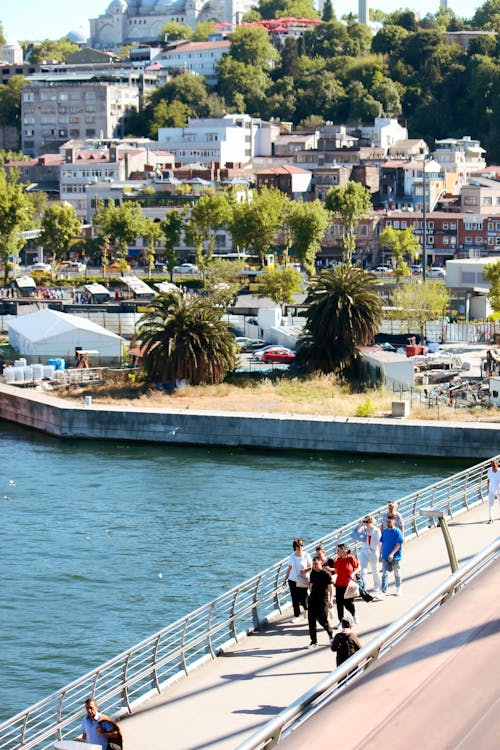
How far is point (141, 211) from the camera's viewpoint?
72.6 metres

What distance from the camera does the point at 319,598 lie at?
456 inches

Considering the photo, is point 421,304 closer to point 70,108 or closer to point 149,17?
point 70,108

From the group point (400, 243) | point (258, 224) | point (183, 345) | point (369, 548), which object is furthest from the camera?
point (400, 243)

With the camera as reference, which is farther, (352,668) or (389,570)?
(389,570)

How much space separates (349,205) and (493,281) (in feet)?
82.4

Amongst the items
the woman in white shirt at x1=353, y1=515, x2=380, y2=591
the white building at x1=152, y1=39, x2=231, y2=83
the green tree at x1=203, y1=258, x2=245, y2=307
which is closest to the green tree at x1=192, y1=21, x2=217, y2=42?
the white building at x1=152, y1=39, x2=231, y2=83

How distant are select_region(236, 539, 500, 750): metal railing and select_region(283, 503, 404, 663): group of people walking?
4.48 ft

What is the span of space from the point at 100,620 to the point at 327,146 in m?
71.8

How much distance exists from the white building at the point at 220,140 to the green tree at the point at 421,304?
146ft

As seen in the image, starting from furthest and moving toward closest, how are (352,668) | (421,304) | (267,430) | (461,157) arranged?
(461,157), (421,304), (267,430), (352,668)

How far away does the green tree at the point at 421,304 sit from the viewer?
136ft

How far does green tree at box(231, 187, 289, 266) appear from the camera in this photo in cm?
6306

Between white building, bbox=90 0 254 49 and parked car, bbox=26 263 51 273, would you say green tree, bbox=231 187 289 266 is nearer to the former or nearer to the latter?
parked car, bbox=26 263 51 273

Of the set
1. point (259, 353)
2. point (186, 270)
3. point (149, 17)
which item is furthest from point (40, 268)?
point (149, 17)
